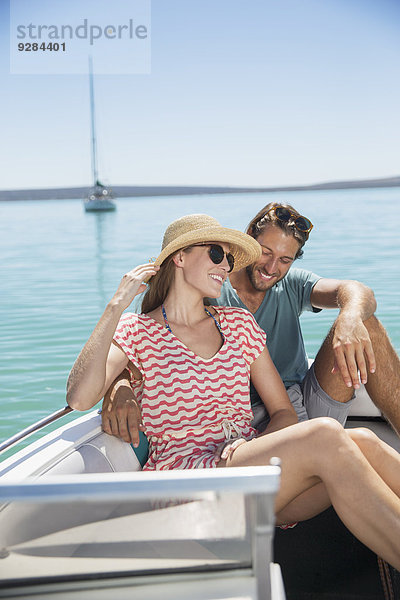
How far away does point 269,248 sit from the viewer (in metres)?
2.65

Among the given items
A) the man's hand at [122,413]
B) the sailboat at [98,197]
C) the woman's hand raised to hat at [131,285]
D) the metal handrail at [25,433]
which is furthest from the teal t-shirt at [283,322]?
the sailboat at [98,197]

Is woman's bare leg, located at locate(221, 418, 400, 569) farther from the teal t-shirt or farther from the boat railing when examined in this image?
the teal t-shirt

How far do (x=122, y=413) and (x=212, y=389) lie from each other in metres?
0.31

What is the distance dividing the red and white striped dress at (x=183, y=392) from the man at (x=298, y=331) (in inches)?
3.4

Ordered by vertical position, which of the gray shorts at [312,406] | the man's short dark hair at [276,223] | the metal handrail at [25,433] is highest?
the man's short dark hair at [276,223]

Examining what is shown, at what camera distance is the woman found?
5.21 feet

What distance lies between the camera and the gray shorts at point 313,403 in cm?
241

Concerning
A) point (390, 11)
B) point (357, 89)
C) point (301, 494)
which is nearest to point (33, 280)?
point (301, 494)

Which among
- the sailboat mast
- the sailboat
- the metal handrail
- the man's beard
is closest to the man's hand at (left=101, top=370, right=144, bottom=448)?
the metal handrail

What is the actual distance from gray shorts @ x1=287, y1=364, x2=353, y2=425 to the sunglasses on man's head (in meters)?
0.61

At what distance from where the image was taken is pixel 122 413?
1.99 metres

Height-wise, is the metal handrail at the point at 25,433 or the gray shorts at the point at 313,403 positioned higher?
the metal handrail at the point at 25,433

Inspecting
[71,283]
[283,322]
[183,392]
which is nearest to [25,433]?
[183,392]

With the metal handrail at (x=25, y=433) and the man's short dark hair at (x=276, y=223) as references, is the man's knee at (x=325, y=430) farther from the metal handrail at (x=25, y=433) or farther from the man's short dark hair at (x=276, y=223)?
the man's short dark hair at (x=276, y=223)
